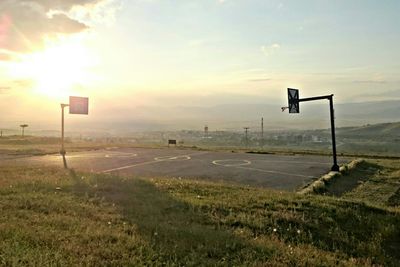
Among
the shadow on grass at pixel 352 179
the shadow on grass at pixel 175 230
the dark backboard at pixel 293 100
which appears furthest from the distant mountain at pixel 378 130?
the shadow on grass at pixel 175 230

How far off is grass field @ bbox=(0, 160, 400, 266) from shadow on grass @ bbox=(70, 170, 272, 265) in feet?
0.05

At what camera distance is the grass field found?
5.22 metres

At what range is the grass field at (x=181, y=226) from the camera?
522 cm

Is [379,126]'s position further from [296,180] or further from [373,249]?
[373,249]

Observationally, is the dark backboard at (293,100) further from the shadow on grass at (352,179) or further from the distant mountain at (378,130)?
the distant mountain at (378,130)

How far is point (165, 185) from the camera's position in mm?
11375

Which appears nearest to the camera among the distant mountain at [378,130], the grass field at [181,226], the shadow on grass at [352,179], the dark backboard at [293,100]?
the grass field at [181,226]

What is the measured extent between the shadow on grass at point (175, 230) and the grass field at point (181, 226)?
0.05 ft

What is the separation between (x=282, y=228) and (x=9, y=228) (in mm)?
4612

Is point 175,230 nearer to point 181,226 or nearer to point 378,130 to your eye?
point 181,226

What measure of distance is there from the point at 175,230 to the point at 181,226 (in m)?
Answer: 0.40

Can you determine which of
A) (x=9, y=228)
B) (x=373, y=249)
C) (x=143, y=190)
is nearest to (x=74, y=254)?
(x=9, y=228)

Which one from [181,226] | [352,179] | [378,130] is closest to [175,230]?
[181,226]

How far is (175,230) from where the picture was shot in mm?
6469
